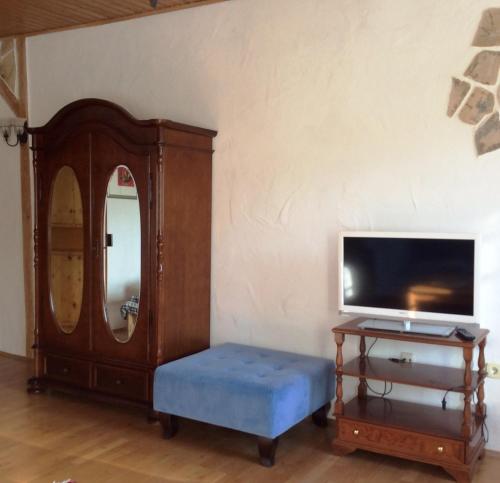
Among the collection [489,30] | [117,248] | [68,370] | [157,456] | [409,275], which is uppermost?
[489,30]

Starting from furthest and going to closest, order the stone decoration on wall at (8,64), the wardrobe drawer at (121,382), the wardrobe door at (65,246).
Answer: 1. the stone decoration on wall at (8,64)
2. the wardrobe door at (65,246)
3. the wardrobe drawer at (121,382)

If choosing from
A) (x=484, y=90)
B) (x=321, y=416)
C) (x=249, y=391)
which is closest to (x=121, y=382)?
(x=249, y=391)

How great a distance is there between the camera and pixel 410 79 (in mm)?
3318

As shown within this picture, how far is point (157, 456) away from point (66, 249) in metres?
1.53

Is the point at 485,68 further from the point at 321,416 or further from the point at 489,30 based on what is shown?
the point at 321,416

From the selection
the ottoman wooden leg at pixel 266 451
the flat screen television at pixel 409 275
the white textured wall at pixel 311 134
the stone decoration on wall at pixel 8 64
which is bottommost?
the ottoman wooden leg at pixel 266 451

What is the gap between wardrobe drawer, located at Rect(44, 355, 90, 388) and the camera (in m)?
3.95

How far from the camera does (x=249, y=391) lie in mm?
3057

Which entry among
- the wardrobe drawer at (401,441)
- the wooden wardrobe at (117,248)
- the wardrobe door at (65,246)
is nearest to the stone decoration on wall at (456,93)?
the wooden wardrobe at (117,248)

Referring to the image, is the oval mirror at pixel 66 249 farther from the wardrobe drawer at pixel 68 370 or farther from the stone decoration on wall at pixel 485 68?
the stone decoration on wall at pixel 485 68

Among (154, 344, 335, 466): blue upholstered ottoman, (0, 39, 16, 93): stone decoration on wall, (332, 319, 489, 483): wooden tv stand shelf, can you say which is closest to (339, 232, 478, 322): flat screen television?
(332, 319, 489, 483): wooden tv stand shelf

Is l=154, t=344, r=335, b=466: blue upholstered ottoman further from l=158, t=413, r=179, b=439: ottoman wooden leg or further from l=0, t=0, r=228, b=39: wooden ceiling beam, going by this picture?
l=0, t=0, r=228, b=39: wooden ceiling beam

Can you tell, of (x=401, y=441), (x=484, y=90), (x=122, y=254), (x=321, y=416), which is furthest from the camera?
(x=122, y=254)

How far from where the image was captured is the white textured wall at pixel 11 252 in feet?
16.5
